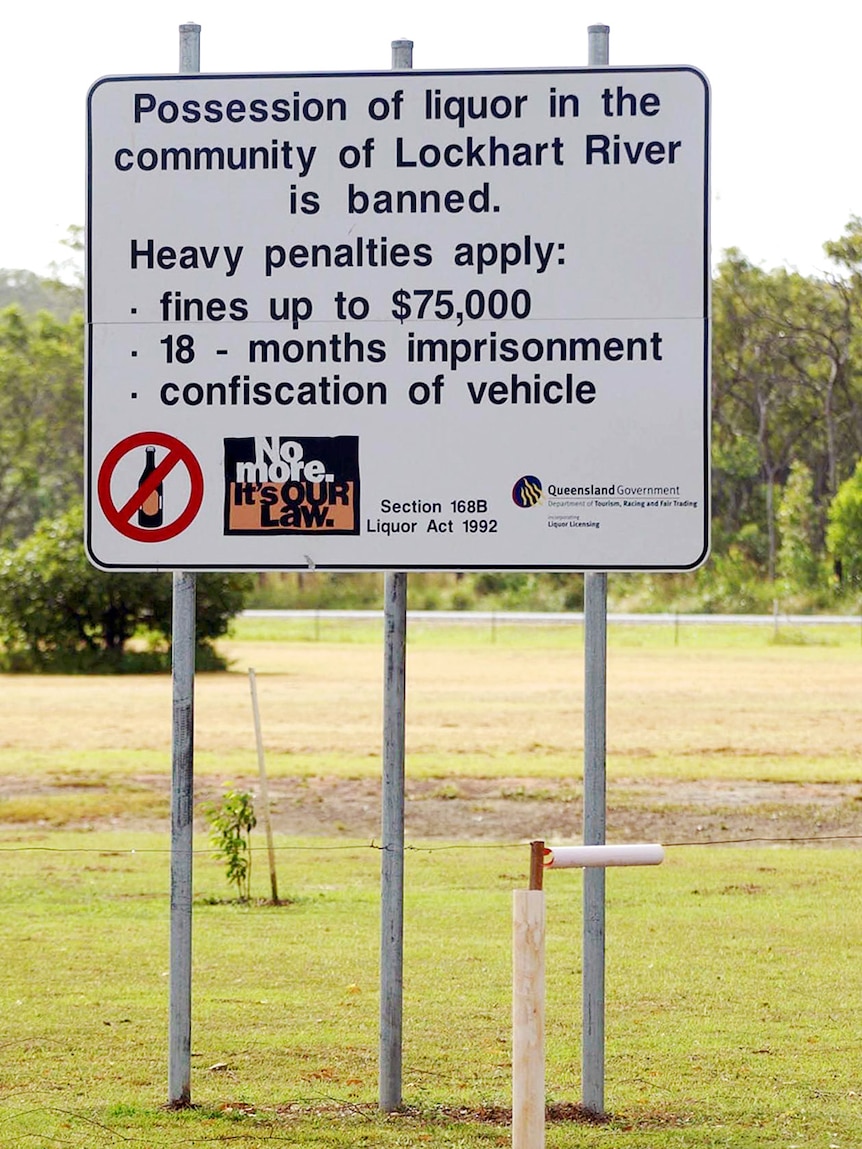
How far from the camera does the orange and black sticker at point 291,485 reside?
5406 millimetres

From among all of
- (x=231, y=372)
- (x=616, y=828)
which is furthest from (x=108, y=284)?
(x=616, y=828)

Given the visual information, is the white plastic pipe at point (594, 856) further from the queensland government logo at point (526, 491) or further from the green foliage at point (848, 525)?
the green foliage at point (848, 525)

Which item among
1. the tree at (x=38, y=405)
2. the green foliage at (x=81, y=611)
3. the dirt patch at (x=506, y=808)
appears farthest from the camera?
the tree at (x=38, y=405)

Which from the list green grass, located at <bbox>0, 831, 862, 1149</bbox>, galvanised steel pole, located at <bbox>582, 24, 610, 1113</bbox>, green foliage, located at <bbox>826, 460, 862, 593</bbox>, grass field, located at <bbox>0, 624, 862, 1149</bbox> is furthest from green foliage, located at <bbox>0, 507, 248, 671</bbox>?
galvanised steel pole, located at <bbox>582, 24, 610, 1113</bbox>

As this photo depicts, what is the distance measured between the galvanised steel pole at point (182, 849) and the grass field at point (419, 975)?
18cm

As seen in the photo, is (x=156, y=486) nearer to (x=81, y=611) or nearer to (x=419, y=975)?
(x=419, y=975)

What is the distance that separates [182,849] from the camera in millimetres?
5367

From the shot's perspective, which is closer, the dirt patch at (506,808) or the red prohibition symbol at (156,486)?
the red prohibition symbol at (156,486)

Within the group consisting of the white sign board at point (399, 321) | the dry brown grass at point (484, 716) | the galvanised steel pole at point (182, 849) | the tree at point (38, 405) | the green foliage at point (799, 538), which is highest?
the tree at point (38, 405)

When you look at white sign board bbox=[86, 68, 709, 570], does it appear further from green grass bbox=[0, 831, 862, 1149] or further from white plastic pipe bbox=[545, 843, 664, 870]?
green grass bbox=[0, 831, 862, 1149]

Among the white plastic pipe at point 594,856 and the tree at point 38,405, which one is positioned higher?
the tree at point 38,405

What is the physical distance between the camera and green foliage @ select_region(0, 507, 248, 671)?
37062 mm

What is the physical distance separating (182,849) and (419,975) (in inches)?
137

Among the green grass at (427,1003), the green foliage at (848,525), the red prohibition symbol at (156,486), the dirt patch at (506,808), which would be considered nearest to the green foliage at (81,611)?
the dirt patch at (506,808)
